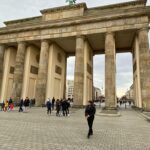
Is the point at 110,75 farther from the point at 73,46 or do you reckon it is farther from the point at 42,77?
the point at 73,46

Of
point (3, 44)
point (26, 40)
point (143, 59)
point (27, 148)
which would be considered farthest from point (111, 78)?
point (3, 44)

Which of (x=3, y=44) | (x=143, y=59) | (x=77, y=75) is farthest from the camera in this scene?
(x=3, y=44)

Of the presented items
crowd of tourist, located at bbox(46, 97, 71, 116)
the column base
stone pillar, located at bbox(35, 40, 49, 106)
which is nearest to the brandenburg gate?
stone pillar, located at bbox(35, 40, 49, 106)

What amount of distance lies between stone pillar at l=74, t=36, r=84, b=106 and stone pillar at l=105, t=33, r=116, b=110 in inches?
158

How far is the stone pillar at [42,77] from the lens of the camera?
28.3 metres

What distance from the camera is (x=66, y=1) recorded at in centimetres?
3325

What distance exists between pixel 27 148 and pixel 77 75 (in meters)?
20.6

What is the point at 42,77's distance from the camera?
29.0 m

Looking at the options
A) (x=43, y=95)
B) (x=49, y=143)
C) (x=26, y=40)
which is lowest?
(x=49, y=143)

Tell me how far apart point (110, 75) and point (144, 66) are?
16.1 ft

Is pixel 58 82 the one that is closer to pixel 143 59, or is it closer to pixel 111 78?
pixel 111 78

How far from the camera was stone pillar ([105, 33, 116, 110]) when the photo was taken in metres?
24.0

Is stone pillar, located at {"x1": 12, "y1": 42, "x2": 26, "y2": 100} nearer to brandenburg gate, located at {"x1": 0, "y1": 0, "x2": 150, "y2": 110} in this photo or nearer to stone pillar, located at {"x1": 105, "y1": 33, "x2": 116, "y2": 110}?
brandenburg gate, located at {"x1": 0, "y1": 0, "x2": 150, "y2": 110}

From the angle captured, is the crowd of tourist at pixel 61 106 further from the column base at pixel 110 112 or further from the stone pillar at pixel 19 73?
the stone pillar at pixel 19 73
